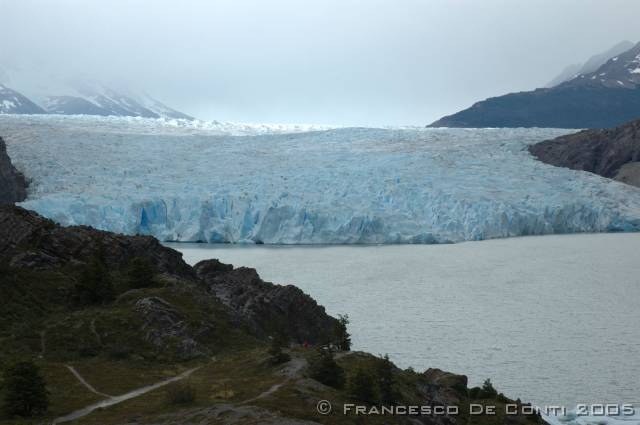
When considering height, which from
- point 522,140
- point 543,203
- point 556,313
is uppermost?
point 522,140

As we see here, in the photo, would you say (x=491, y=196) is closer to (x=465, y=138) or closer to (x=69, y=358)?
(x=465, y=138)

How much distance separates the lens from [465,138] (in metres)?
51.8

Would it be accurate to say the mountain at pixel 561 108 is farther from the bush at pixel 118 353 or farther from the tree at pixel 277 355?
the tree at pixel 277 355

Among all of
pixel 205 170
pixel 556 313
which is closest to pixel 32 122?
pixel 205 170

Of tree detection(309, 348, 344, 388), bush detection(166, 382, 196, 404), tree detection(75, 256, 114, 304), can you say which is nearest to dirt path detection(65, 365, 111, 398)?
bush detection(166, 382, 196, 404)

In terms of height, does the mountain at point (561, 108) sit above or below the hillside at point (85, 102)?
below

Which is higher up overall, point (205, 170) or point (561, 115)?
point (561, 115)

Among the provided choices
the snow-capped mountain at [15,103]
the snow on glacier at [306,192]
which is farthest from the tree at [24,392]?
the snow-capped mountain at [15,103]

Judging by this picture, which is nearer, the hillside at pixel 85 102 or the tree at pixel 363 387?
the tree at pixel 363 387

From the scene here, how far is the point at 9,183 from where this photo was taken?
40.2 m

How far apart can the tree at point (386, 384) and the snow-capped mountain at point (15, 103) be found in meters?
135

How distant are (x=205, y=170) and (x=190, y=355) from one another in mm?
Result: 31574

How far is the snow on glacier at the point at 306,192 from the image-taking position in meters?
41.3

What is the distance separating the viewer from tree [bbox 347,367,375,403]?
39.5 feet
